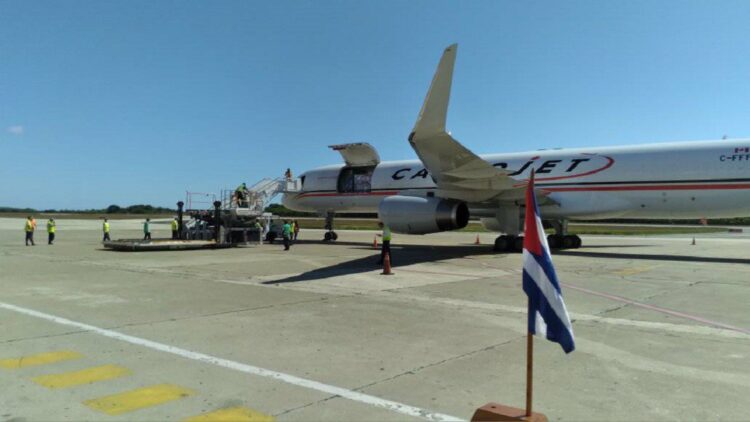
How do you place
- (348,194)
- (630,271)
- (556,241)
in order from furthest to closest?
1. (348,194)
2. (556,241)
3. (630,271)

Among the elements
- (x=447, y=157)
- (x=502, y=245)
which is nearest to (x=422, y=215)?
(x=447, y=157)

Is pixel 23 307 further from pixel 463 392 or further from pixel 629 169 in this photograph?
pixel 629 169

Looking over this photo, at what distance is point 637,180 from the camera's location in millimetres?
18500

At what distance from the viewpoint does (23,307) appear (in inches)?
323

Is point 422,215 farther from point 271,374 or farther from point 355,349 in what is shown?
point 271,374

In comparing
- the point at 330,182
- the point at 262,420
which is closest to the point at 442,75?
the point at 262,420

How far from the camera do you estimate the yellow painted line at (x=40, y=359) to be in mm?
5105

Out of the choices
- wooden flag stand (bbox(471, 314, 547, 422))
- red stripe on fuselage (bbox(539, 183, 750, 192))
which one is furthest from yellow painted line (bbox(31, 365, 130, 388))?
red stripe on fuselage (bbox(539, 183, 750, 192))

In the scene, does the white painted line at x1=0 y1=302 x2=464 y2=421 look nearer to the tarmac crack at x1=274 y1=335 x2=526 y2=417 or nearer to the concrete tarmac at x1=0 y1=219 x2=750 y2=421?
the concrete tarmac at x1=0 y1=219 x2=750 y2=421

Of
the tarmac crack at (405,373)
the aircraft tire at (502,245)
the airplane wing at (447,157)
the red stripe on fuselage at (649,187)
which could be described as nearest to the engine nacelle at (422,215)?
the airplane wing at (447,157)

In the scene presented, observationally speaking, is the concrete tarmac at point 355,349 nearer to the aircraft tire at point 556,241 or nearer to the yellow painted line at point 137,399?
the yellow painted line at point 137,399

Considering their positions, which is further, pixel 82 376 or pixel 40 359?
pixel 40 359

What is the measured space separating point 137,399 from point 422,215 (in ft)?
43.4

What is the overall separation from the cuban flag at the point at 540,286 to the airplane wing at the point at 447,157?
10673mm
